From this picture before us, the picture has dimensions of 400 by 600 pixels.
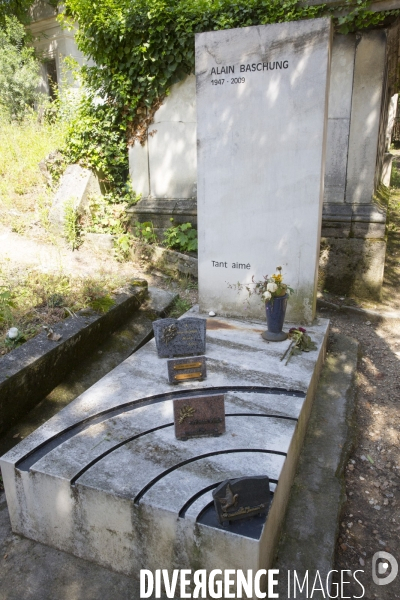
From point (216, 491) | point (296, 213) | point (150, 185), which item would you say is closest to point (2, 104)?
point (150, 185)

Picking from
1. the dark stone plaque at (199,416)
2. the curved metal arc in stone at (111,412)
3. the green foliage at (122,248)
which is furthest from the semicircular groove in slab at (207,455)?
the green foliage at (122,248)

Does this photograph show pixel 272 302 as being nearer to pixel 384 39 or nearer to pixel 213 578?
pixel 213 578

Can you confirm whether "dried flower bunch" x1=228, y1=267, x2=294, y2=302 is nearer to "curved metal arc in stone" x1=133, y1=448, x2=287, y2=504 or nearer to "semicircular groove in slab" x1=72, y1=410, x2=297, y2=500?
"semicircular groove in slab" x1=72, y1=410, x2=297, y2=500

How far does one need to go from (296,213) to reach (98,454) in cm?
272

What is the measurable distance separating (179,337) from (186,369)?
0.54 meters

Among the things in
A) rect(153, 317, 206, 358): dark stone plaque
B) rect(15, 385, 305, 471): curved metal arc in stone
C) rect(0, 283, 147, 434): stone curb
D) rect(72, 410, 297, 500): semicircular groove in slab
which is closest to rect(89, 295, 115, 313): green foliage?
rect(0, 283, 147, 434): stone curb

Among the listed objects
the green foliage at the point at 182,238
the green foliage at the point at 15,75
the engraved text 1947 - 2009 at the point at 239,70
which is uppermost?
the green foliage at the point at 15,75

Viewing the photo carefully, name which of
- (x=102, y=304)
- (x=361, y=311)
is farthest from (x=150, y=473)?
(x=361, y=311)

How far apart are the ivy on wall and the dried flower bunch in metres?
3.43

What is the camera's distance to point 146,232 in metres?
6.96

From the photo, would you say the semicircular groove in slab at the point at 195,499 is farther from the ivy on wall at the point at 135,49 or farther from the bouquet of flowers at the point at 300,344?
the ivy on wall at the point at 135,49

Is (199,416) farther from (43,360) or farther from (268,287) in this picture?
(268,287)

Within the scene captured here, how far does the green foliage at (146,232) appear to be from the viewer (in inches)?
274

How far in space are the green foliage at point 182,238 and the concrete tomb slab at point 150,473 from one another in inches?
137
